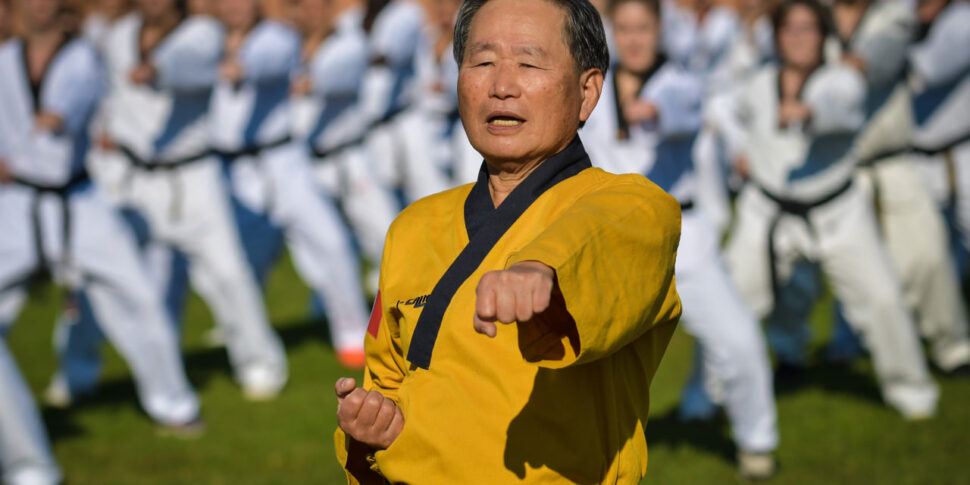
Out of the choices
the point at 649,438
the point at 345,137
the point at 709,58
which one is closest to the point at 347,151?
the point at 345,137

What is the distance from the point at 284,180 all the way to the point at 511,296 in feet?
24.2

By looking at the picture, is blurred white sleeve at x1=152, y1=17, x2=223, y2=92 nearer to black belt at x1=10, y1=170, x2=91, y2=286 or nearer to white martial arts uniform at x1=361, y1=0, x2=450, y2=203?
black belt at x1=10, y1=170, x2=91, y2=286

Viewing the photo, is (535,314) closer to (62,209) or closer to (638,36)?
(638,36)

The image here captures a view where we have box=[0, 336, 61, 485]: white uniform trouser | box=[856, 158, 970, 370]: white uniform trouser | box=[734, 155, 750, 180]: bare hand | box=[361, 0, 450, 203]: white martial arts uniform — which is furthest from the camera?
box=[361, 0, 450, 203]: white martial arts uniform

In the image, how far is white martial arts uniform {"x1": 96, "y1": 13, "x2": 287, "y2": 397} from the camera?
7.73m

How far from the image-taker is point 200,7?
8.09 metres

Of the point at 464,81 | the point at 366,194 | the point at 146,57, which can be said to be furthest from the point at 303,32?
the point at 464,81

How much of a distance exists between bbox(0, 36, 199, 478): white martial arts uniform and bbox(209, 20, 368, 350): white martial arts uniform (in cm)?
209

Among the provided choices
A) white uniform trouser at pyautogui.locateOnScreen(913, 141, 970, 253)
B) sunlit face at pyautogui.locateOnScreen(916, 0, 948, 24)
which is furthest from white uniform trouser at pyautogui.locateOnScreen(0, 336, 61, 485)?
sunlit face at pyautogui.locateOnScreen(916, 0, 948, 24)

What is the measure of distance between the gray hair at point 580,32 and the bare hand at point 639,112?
3138 millimetres

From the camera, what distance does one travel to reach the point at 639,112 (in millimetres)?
5539

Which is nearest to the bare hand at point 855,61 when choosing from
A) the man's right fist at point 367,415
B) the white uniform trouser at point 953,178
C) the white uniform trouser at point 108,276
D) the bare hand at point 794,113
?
the bare hand at point 794,113

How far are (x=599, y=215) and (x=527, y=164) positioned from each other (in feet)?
1.40

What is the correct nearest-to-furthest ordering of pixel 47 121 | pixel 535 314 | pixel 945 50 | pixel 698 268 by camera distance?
1. pixel 535 314
2. pixel 698 268
3. pixel 47 121
4. pixel 945 50
